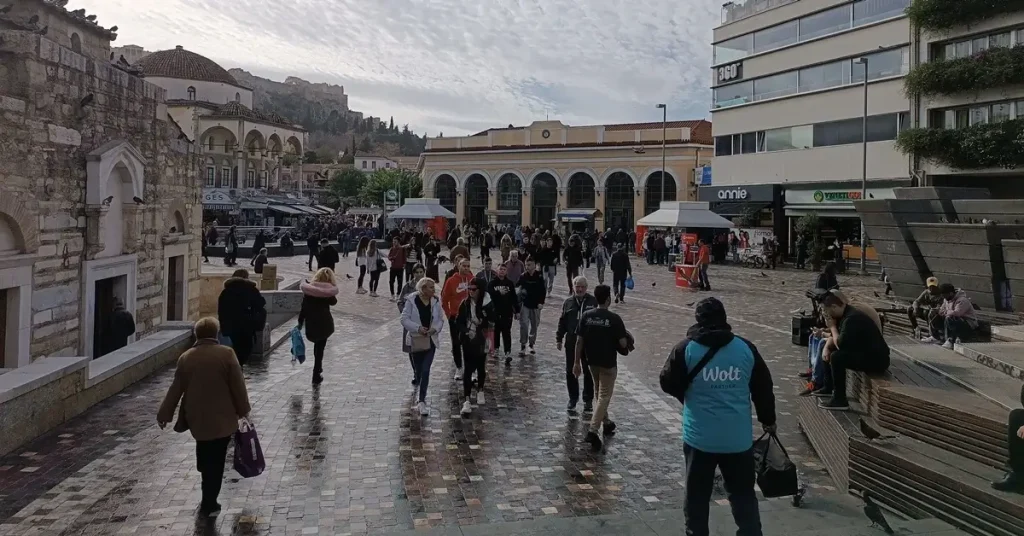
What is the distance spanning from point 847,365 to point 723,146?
34.3 meters

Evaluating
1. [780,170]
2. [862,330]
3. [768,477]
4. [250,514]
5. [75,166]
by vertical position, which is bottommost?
[250,514]

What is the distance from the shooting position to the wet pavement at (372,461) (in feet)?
18.6

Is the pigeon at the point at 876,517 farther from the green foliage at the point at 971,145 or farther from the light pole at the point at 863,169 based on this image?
the green foliage at the point at 971,145

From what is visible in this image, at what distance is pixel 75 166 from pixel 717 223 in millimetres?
21663

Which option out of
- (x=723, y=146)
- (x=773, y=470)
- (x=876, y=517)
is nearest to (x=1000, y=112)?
(x=723, y=146)

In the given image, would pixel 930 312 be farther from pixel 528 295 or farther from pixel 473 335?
pixel 473 335

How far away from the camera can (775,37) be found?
3653 centimetres

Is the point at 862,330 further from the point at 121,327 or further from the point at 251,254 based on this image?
the point at 251,254

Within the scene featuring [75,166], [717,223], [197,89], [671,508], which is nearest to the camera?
[671,508]

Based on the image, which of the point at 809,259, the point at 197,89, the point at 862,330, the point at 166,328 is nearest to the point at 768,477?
the point at 862,330

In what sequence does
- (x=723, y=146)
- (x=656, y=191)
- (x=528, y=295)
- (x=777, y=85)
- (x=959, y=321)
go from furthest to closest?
1. (x=656, y=191)
2. (x=723, y=146)
3. (x=777, y=85)
4. (x=528, y=295)
5. (x=959, y=321)

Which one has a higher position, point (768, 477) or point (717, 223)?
point (717, 223)

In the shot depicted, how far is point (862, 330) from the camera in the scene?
7.05 meters

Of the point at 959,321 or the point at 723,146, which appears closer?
the point at 959,321
